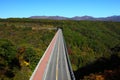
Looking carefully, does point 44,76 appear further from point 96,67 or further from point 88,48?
point 88,48

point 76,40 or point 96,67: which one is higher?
point 96,67

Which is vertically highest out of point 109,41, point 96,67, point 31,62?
point 96,67

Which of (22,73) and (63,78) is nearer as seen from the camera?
(63,78)

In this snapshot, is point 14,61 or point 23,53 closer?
point 14,61

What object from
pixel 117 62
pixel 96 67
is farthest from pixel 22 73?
pixel 117 62

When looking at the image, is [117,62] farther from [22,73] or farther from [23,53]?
[23,53]

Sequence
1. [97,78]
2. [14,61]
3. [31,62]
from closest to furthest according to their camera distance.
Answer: [97,78]
[14,61]
[31,62]

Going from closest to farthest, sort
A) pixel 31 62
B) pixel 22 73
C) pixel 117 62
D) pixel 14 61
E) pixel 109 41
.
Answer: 1. pixel 117 62
2. pixel 22 73
3. pixel 14 61
4. pixel 31 62
5. pixel 109 41

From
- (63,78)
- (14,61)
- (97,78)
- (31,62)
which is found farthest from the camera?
(31,62)

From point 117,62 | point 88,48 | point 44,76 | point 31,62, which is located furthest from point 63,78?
point 88,48
